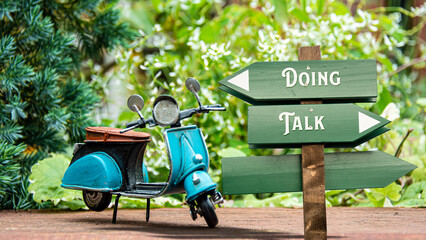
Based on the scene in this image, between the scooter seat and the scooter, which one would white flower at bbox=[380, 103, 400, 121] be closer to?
the scooter

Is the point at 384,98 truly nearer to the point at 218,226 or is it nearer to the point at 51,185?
the point at 218,226

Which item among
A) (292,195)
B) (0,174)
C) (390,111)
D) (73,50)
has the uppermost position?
(73,50)

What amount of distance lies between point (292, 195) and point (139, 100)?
1.23 m

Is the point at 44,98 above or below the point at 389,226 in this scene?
above

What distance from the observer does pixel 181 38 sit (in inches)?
136

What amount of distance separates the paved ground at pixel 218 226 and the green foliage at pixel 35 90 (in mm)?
286

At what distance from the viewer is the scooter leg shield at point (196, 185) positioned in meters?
1.51

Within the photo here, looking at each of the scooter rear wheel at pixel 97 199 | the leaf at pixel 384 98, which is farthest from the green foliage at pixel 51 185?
the leaf at pixel 384 98

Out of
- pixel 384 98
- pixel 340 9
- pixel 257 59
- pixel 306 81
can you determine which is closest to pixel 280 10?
pixel 257 59

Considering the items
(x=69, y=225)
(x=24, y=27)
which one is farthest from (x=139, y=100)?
(x=24, y=27)

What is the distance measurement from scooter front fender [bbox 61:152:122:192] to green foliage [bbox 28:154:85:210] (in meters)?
0.32

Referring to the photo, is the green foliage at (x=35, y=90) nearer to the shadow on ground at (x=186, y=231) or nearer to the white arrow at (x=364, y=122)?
the shadow on ground at (x=186, y=231)

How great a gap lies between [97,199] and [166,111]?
20.2 inches

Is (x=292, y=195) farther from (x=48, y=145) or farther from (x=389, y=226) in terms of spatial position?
(x=48, y=145)
